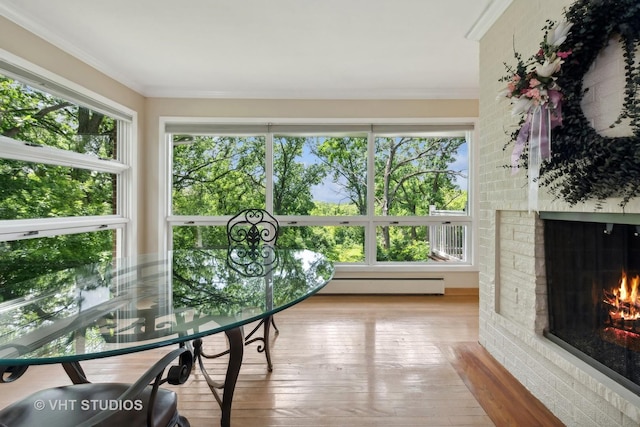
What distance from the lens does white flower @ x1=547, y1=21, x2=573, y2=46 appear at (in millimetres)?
1492

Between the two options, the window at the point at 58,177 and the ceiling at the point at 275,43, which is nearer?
the ceiling at the point at 275,43

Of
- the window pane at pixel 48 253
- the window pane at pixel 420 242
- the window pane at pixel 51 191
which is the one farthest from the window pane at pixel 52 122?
the window pane at pixel 420 242

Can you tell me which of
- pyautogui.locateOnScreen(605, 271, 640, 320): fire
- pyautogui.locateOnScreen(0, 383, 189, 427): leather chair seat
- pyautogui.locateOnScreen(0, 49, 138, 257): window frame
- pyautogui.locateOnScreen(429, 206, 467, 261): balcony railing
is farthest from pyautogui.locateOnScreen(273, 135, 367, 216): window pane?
pyautogui.locateOnScreen(0, 383, 189, 427): leather chair seat

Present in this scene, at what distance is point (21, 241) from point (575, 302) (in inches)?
146

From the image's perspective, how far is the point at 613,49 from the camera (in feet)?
4.58

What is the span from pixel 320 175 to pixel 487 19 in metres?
2.34

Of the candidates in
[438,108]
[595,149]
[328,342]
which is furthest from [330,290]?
[595,149]

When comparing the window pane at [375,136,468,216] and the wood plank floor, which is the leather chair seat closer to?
the wood plank floor

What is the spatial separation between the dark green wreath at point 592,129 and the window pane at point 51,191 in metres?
3.50

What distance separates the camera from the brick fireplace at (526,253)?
1434mm

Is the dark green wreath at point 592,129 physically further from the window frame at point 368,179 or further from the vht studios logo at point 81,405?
the window frame at point 368,179

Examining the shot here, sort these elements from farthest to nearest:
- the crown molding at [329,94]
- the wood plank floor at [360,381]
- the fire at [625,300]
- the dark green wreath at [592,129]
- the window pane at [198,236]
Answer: the window pane at [198,236] → the crown molding at [329,94] → the wood plank floor at [360,381] → the fire at [625,300] → the dark green wreath at [592,129]

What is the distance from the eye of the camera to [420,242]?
4207mm

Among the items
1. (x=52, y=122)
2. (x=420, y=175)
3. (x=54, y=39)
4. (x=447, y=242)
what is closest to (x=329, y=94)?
(x=420, y=175)
